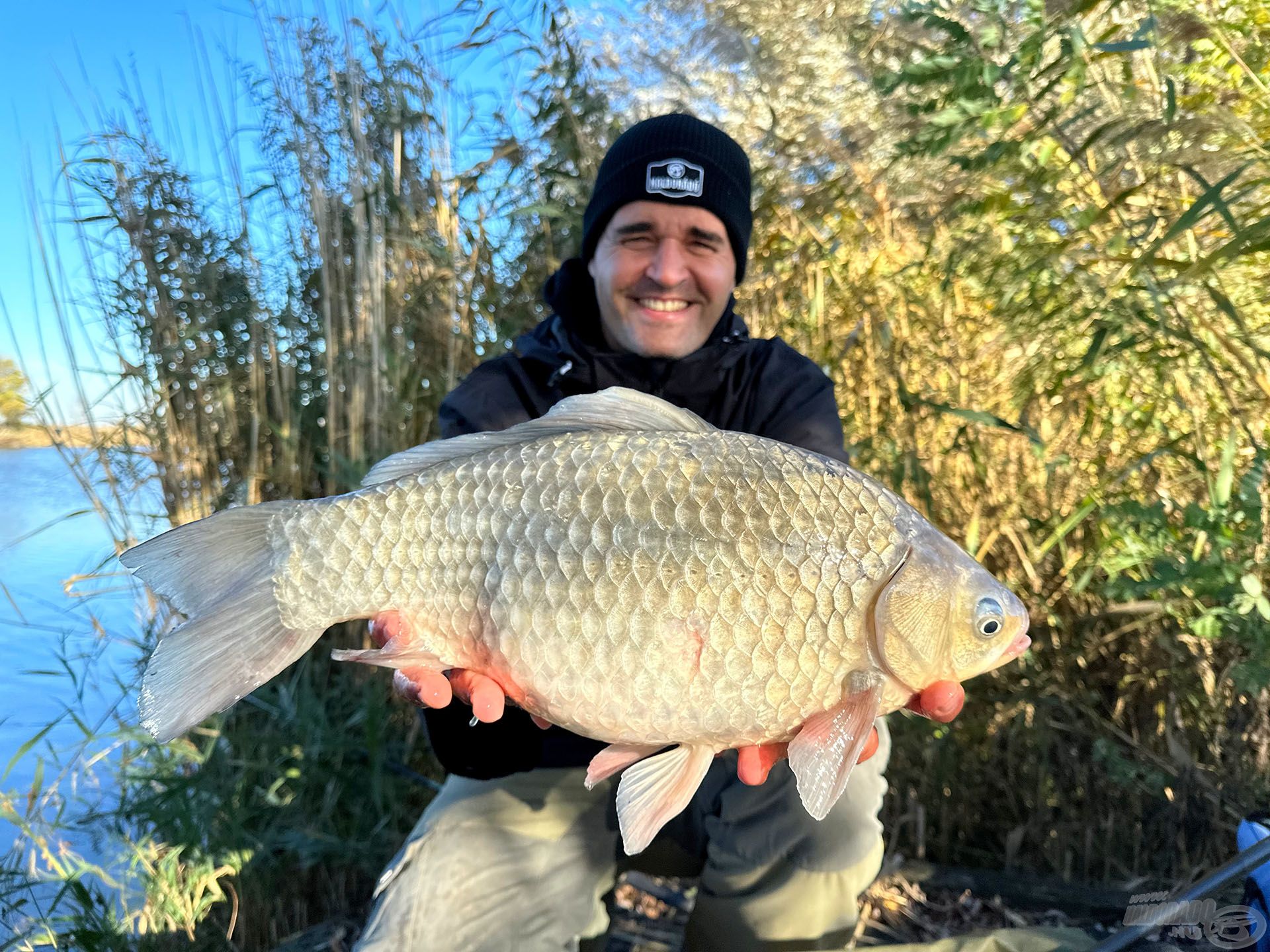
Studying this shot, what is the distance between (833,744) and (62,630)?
6.60 ft

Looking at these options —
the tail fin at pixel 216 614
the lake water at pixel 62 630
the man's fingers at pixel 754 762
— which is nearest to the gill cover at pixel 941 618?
the man's fingers at pixel 754 762

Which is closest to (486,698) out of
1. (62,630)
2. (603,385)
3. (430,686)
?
(430,686)

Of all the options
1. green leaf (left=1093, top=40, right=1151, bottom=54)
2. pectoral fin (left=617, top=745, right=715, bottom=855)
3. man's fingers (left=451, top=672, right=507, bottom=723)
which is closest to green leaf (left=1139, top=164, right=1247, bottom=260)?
green leaf (left=1093, top=40, right=1151, bottom=54)

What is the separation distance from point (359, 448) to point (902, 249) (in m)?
1.50

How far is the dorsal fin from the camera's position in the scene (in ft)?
3.53

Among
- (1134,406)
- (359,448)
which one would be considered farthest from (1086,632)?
(359,448)

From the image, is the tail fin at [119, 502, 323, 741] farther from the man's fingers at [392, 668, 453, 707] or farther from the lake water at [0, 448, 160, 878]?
the lake water at [0, 448, 160, 878]

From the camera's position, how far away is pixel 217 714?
183cm

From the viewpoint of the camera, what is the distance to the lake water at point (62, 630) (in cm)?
205

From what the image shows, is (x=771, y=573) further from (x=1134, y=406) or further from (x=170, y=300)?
(x=170, y=300)

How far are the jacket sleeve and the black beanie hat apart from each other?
315 millimetres

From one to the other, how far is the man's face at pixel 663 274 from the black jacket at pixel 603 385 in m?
0.05

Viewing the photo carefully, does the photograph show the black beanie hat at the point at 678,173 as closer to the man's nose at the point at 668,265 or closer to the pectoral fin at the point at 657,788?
the man's nose at the point at 668,265

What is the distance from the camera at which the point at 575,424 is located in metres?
1.08
